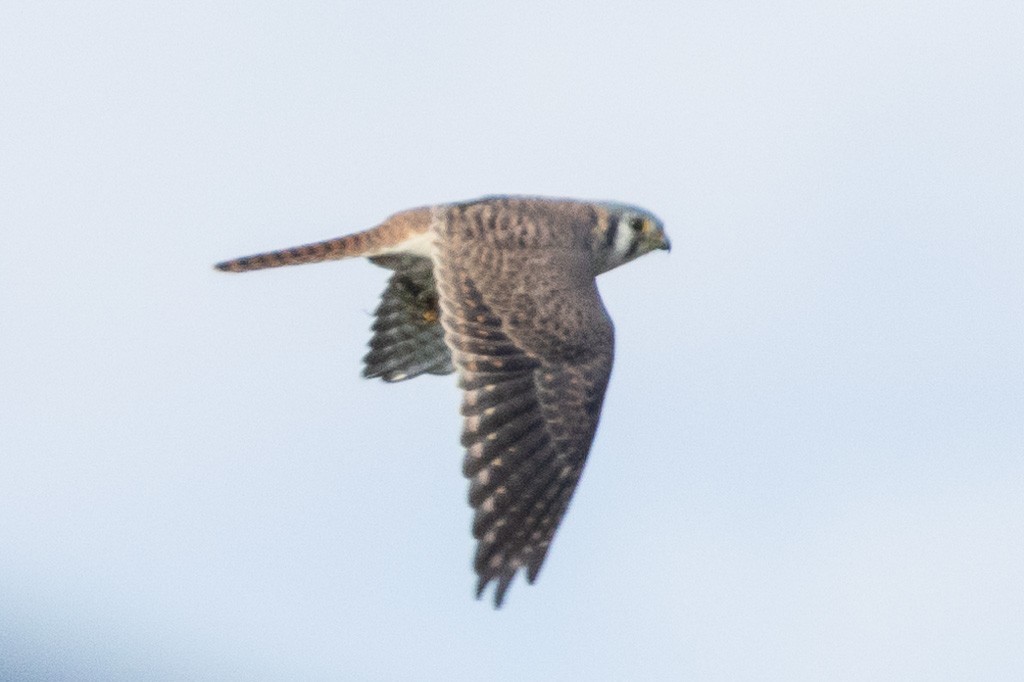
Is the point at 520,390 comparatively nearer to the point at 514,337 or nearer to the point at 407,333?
the point at 514,337

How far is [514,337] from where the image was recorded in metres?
11.5

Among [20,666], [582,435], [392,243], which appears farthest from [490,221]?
[20,666]

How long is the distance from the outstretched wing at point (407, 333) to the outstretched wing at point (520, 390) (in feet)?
5.32

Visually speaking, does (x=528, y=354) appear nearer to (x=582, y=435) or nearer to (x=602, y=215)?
(x=582, y=435)

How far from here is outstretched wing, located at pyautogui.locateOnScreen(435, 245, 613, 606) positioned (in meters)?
11.0

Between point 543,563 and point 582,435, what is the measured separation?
0.71m

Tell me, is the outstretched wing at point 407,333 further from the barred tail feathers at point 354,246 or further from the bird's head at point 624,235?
the bird's head at point 624,235

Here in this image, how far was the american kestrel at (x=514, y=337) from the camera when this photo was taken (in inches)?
436

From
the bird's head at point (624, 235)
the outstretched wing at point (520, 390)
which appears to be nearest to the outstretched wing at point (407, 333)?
the bird's head at point (624, 235)

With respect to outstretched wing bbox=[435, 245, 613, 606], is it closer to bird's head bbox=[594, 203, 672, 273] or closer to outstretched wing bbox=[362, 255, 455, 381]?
bird's head bbox=[594, 203, 672, 273]

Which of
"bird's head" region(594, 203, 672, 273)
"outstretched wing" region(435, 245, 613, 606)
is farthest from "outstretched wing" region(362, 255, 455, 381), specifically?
"outstretched wing" region(435, 245, 613, 606)

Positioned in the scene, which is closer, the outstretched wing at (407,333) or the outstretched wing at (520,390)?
the outstretched wing at (520,390)

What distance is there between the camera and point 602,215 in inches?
523

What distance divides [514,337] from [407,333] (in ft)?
7.64
